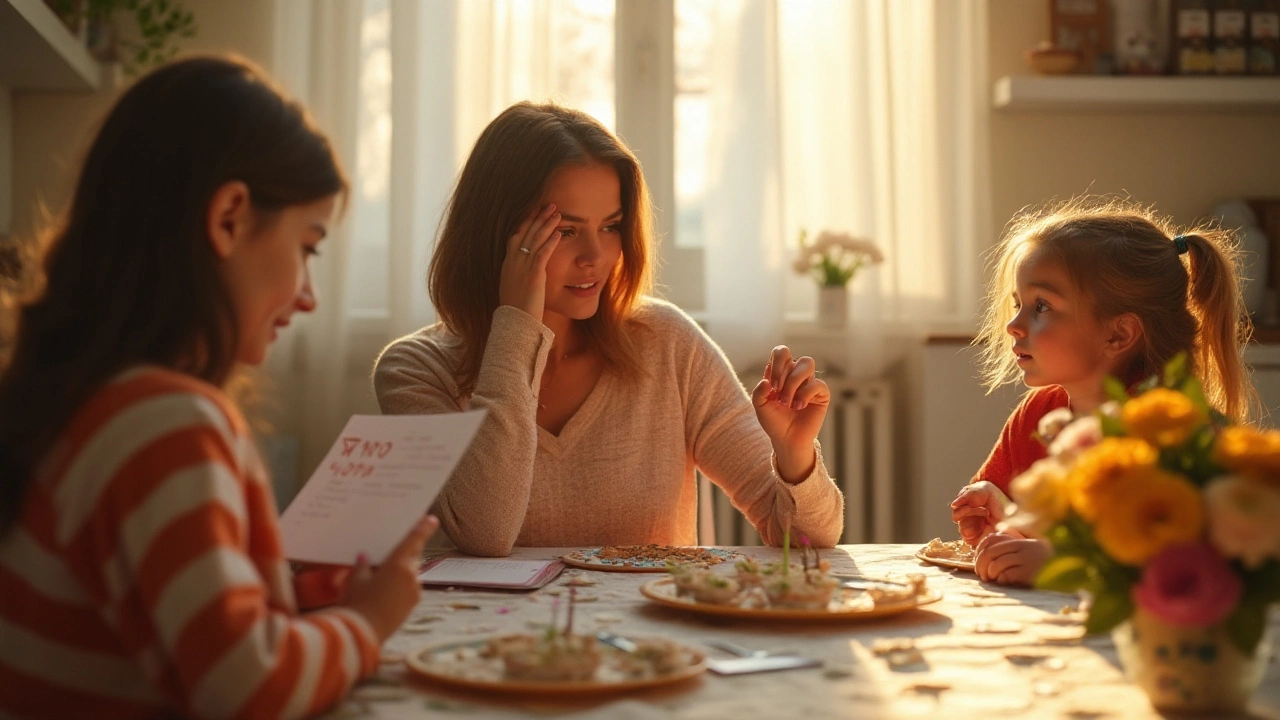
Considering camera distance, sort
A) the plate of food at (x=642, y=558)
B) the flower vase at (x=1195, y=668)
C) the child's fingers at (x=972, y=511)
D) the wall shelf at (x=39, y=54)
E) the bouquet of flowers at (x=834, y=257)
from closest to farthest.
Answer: the flower vase at (x=1195, y=668) < the plate of food at (x=642, y=558) < the child's fingers at (x=972, y=511) < the wall shelf at (x=39, y=54) < the bouquet of flowers at (x=834, y=257)

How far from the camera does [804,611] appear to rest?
3.50ft

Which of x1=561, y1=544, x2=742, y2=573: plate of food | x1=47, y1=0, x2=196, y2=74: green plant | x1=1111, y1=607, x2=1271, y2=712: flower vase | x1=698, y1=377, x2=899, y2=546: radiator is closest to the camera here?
x1=1111, y1=607, x2=1271, y2=712: flower vase

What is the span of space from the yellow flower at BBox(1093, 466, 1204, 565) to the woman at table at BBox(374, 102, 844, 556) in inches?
34.4

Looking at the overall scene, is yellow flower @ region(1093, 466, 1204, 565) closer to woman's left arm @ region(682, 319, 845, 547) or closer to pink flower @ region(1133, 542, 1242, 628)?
pink flower @ region(1133, 542, 1242, 628)

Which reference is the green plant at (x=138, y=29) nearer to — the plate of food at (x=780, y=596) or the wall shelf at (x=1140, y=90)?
the wall shelf at (x=1140, y=90)

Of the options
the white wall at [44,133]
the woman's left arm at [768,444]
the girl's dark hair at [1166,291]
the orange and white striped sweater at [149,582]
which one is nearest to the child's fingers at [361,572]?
the orange and white striped sweater at [149,582]

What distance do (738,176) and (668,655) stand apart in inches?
92.1

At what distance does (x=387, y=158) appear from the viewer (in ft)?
10.2

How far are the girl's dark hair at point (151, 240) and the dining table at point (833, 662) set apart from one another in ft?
0.90

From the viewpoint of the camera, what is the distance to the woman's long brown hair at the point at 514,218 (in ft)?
5.98

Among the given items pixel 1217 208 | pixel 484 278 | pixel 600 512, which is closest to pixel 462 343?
pixel 484 278

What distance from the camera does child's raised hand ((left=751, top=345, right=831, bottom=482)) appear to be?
162cm

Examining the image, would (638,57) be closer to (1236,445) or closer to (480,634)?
(480,634)

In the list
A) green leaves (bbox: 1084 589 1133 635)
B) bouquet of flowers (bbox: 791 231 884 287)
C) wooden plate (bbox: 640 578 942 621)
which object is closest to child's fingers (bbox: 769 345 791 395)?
wooden plate (bbox: 640 578 942 621)
